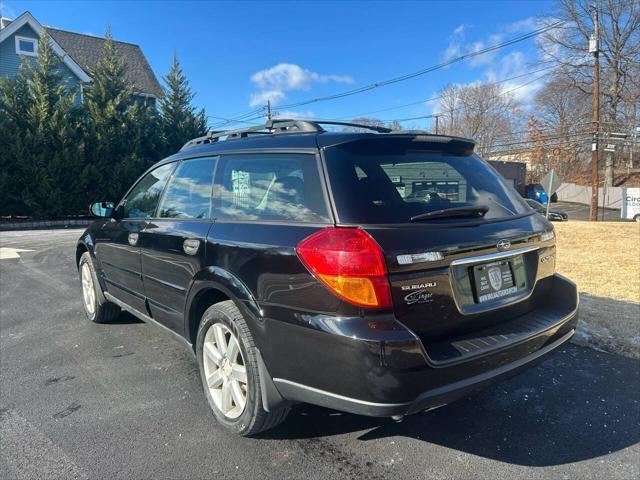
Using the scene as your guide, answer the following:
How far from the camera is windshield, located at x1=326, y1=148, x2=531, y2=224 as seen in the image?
2.25 m

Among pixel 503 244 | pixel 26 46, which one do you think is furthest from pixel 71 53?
pixel 503 244

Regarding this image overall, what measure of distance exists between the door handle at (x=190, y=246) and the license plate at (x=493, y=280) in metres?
1.74

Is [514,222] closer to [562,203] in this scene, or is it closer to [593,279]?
[593,279]

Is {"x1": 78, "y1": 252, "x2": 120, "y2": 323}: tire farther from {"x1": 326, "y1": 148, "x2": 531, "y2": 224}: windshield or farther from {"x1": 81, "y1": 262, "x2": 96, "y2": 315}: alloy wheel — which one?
{"x1": 326, "y1": 148, "x2": 531, "y2": 224}: windshield

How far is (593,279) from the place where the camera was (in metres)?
7.64

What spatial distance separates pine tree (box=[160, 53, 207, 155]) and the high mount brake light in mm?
22190

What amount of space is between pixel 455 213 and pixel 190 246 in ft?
5.66

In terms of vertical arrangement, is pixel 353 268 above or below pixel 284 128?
below

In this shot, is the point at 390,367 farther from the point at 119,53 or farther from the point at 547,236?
the point at 119,53

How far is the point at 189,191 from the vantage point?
3379mm

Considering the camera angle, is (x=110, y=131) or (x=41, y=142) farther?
(x=110, y=131)

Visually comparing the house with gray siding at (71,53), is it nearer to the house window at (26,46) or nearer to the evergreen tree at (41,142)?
the house window at (26,46)

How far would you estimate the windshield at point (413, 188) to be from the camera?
225 cm

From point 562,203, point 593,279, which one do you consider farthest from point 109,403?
point 562,203
